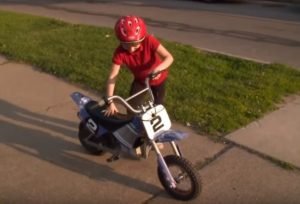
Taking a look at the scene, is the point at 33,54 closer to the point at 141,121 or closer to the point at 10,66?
the point at 10,66

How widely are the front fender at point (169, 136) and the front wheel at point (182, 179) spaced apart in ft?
0.52

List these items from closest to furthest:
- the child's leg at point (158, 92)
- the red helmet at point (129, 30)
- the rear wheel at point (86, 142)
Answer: the red helmet at point (129, 30)
the child's leg at point (158, 92)
the rear wheel at point (86, 142)

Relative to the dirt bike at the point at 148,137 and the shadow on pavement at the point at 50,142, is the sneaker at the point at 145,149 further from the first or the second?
the shadow on pavement at the point at 50,142

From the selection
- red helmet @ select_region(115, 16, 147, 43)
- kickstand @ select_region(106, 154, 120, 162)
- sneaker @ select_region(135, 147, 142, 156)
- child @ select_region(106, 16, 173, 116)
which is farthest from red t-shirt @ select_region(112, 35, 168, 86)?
kickstand @ select_region(106, 154, 120, 162)

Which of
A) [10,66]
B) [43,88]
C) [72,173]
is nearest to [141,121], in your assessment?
[72,173]

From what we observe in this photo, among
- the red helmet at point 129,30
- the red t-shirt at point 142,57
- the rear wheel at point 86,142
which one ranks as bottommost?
the rear wheel at point 86,142

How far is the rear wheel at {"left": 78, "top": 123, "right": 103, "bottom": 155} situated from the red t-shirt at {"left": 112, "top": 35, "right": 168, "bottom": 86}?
2.66 feet

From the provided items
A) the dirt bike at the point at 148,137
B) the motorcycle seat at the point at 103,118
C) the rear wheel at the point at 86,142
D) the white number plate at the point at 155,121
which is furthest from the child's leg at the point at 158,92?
the rear wheel at the point at 86,142

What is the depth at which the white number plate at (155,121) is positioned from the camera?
13.6 ft

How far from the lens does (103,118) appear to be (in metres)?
4.68

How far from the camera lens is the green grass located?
5.85 metres

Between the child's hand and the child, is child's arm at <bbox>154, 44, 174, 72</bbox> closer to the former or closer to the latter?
the child

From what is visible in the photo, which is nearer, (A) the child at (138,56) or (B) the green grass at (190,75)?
(A) the child at (138,56)

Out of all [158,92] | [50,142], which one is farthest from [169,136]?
[50,142]
